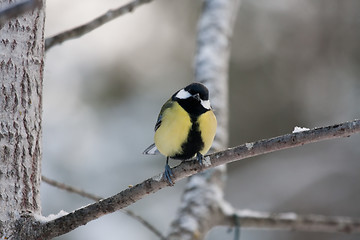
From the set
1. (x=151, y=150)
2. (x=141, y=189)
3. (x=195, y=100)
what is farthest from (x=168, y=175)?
(x=151, y=150)

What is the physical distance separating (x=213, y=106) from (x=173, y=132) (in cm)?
90

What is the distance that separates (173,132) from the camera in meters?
2.25

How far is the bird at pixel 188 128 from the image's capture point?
2.24 m

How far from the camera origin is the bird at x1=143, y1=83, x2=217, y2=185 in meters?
→ 2.24

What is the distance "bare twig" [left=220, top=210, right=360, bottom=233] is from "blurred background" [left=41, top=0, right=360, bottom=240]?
11.2 feet

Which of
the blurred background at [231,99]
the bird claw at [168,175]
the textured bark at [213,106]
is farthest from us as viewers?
the blurred background at [231,99]

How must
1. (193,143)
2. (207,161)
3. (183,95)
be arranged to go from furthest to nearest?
(183,95)
(193,143)
(207,161)

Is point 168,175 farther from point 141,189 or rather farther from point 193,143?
point 193,143

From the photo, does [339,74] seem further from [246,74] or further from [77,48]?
[77,48]

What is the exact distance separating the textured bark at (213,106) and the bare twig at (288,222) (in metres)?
0.13

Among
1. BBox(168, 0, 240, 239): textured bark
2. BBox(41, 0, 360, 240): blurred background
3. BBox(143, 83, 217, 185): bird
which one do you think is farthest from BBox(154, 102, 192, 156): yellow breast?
BBox(41, 0, 360, 240): blurred background

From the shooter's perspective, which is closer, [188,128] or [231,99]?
[188,128]

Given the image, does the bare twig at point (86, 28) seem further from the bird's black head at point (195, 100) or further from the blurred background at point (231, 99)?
the blurred background at point (231, 99)

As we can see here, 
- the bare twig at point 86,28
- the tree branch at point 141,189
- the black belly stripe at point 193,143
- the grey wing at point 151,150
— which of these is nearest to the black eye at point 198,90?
the black belly stripe at point 193,143
